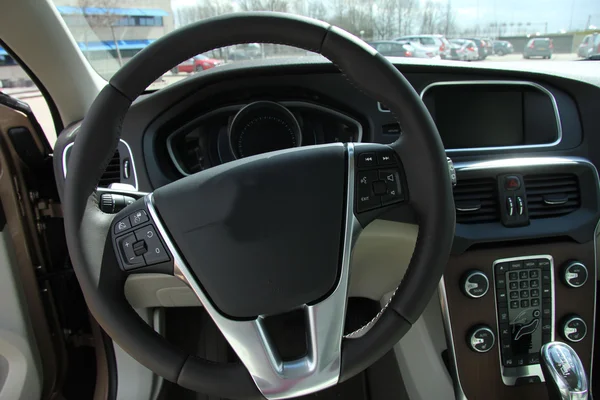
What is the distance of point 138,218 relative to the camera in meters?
1.04

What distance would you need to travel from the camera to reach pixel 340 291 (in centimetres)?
106

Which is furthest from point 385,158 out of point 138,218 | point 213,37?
point 138,218

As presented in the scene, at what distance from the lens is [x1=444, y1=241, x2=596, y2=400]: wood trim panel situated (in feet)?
5.34

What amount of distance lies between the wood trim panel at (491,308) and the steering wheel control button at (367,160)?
0.66 metres

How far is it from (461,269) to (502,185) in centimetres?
30

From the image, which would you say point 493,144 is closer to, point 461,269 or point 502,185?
point 502,185

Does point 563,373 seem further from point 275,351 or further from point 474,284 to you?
point 275,351

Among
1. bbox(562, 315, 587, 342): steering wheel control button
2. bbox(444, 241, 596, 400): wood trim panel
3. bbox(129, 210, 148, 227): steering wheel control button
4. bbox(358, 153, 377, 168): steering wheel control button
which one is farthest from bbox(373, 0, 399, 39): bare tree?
bbox(129, 210, 148, 227): steering wheel control button

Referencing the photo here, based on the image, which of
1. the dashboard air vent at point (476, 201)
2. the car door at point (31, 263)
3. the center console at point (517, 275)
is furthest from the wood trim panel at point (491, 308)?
the car door at point (31, 263)

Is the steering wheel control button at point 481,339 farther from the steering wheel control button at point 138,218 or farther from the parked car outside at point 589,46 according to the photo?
the parked car outside at point 589,46

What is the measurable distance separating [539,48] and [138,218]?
1938 millimetres

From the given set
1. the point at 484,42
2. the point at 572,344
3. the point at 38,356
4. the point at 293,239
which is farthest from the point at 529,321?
the point at 38,356

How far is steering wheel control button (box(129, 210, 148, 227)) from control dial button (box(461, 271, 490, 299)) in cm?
105

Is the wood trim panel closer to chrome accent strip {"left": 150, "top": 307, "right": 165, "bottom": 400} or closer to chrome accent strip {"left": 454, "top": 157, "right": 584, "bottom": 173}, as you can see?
chrome accent strip {"left": 454, "top": 157, "right": 584, "bottom": 173}
